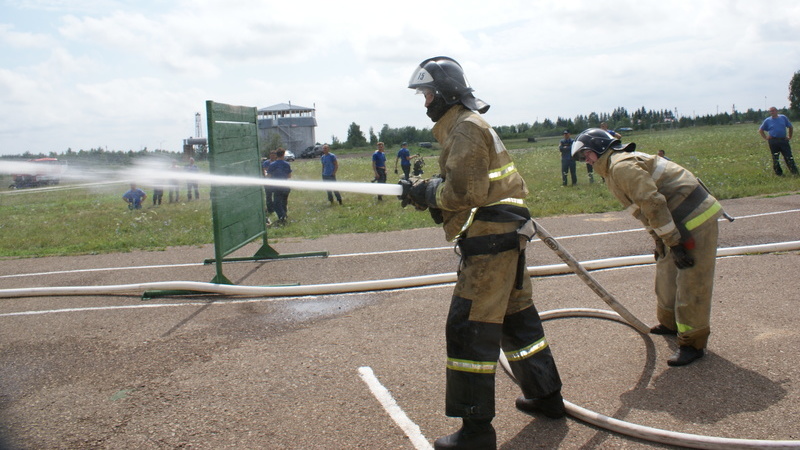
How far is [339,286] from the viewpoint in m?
6.92

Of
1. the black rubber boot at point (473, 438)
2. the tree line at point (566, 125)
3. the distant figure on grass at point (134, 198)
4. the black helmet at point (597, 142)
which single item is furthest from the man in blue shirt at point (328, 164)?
the tree line at point (566, 125)

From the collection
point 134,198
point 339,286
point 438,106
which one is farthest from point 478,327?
point 134,198

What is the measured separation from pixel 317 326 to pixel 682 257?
3.14m

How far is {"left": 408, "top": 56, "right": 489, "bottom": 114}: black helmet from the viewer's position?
3549mm

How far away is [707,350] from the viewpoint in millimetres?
4625

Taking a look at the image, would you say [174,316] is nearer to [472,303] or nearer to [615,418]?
[472,303]

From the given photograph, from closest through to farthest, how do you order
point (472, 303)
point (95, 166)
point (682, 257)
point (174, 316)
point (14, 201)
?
point (472, 303), point (682, 257), point (174, 316), point (95, 166), point (14, 201)

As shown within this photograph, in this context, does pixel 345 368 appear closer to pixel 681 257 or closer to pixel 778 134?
pixel 681 257

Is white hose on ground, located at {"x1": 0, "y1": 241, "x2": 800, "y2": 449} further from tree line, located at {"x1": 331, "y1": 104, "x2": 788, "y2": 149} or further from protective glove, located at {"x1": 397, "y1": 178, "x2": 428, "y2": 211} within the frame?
tree line, located at {"x1": 331, "y1": 104, "x2": 788, "y2": 149}

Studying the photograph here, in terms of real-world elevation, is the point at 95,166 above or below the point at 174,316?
above

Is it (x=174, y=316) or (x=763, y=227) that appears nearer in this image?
(x=174, y=316)

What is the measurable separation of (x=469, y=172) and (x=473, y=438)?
139cm

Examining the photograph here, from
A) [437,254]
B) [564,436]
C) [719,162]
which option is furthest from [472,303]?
[719,162]

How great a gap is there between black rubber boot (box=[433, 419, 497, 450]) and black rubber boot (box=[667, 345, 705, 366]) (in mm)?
1772
